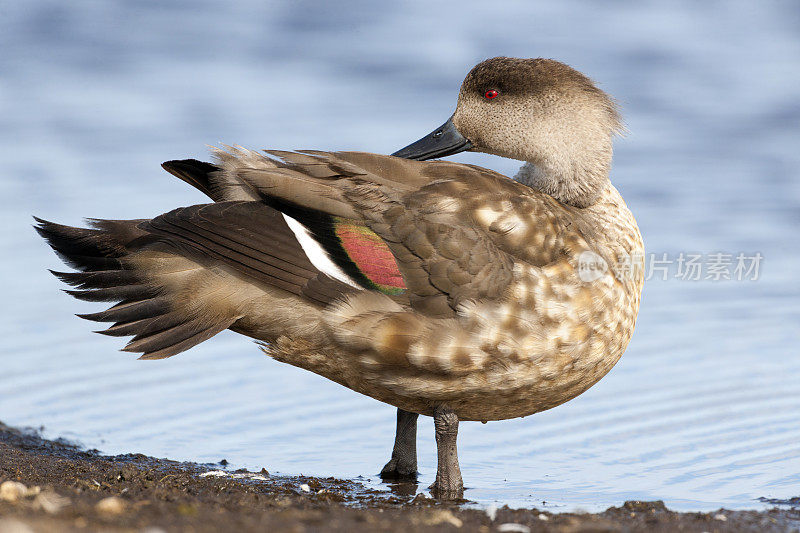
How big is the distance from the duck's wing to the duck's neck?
0.59 metres

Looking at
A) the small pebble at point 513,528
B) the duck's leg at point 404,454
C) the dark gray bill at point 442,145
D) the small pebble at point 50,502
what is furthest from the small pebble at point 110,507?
the dark gray bill at point 442,145

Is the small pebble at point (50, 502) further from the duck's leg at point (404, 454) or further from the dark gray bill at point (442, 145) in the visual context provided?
the dark gray bill at point (442, 145)

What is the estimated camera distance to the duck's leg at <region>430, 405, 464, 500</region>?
5207mm

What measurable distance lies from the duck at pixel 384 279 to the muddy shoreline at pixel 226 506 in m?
0.62

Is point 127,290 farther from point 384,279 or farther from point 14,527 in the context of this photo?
point 14,527

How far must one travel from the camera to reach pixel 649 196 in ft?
34.7

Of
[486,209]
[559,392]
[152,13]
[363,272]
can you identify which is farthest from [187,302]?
[152,13]

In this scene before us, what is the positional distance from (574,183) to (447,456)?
5.45 ft

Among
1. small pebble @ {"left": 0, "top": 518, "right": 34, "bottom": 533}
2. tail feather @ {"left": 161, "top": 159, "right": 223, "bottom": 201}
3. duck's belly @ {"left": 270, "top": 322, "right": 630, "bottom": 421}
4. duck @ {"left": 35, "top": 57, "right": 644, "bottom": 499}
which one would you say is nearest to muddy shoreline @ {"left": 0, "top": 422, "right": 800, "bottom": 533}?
small pebble @ {"left": 0, "top": 518, "right": 34, "bottom": 533}

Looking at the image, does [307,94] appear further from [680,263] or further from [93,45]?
[680,263]

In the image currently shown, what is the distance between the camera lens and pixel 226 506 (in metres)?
4.18

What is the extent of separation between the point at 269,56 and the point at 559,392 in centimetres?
981

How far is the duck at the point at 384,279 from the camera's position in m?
4.89

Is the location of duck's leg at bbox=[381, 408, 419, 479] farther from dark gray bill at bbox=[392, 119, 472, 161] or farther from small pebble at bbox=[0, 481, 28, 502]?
small pebble at bbox=[0, 481, 28, 502]
